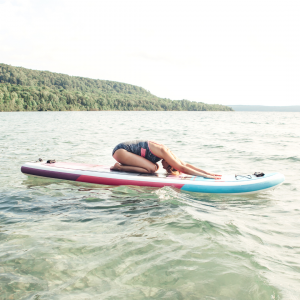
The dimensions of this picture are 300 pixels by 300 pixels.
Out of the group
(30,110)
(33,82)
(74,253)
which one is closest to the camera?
(74,253)

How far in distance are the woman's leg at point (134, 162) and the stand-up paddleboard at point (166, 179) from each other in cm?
15

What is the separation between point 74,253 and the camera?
321 centimetres

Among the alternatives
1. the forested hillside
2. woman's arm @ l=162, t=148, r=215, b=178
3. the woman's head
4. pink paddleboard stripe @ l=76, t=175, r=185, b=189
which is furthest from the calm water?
the forested hillside

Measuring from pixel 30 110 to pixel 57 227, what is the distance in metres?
67.5

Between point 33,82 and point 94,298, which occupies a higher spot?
point 33,82

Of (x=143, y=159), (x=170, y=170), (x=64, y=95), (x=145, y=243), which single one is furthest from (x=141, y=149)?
(x=64, y=95)

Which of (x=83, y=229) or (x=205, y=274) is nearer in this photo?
(x=205, y=274)

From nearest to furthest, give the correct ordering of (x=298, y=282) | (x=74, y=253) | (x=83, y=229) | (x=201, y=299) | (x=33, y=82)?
(x=201, y=299) → (x=298, y=282) → (x=74, y=253) → (x=83, y=229) → (x=33, y=82)

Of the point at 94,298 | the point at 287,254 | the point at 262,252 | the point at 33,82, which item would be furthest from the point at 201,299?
the point at 33,82

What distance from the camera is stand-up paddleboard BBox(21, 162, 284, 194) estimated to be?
5.53 m

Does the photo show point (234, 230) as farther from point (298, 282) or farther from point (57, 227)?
point (57, 227)

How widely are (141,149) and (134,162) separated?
1.21ft

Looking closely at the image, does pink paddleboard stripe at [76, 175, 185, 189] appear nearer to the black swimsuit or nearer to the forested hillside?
the black swimsuit

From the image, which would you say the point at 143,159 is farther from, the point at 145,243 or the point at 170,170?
the point at 145,243
